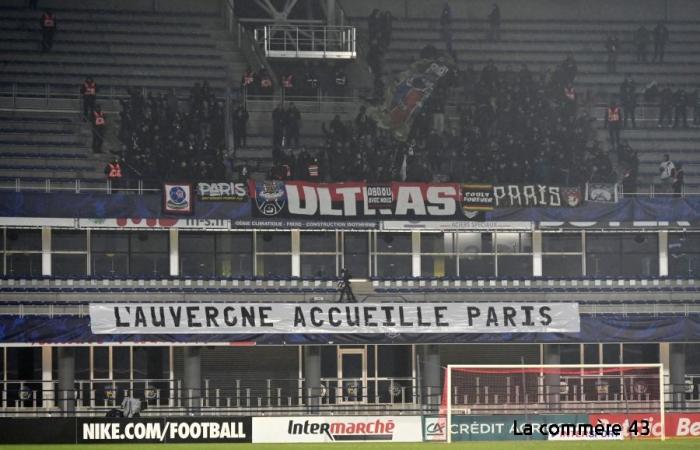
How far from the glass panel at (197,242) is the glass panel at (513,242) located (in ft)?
31.2

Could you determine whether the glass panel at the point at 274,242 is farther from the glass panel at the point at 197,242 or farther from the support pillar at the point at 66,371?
the support pillar at the point at 66,371

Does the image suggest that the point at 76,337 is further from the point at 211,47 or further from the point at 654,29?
the point at 654,29

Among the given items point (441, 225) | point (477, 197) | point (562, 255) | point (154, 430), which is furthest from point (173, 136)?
point (562, 255)

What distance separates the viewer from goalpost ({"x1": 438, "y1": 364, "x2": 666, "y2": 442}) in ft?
142

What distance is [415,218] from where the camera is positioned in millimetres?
48438

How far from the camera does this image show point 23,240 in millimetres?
47938

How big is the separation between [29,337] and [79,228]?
12.4 ft

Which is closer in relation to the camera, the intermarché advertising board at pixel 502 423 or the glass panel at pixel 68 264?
the intermarché advertising board at pixel 502 423

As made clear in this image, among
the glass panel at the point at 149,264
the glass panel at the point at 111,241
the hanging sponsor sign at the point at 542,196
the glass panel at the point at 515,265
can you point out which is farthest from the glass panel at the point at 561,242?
the glass panel at the point at 111,241

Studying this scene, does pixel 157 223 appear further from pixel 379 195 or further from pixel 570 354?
pixel 570 354

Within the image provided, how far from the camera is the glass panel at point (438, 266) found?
50.4 metres

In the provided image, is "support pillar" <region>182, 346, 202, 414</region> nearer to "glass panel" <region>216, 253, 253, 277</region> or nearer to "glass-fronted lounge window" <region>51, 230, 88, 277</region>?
"glass panel" <region>216, 253, 253, 277</region>

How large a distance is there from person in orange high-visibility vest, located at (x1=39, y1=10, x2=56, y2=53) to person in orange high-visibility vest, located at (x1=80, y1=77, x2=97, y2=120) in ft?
13.5

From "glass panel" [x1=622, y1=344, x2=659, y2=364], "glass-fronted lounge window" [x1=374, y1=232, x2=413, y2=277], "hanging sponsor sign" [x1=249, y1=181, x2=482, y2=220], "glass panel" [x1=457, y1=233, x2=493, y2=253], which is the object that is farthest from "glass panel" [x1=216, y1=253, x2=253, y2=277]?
"glass panel" [x1=622, y1=344, x2=659, y2=364]
